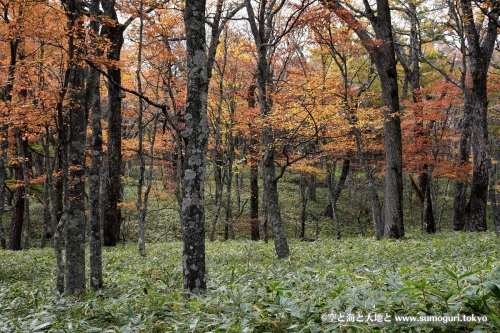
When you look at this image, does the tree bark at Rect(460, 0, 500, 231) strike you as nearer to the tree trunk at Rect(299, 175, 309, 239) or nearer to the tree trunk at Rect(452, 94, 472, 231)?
the tree trunk at Rect(452, 94, 472, 231)

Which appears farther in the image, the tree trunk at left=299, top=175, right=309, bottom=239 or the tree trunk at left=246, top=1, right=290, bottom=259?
the tree trunk at left=299, top=175, right=309, bottom=239

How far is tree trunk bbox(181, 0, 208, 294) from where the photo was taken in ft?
14.5

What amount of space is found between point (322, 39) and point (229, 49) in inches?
252

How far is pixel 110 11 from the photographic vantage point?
7055 millimetres

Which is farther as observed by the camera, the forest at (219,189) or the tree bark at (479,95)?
the tree bark at (479,95)

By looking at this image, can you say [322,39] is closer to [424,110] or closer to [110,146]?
[424,110]

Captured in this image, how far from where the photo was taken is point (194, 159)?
4465 mm

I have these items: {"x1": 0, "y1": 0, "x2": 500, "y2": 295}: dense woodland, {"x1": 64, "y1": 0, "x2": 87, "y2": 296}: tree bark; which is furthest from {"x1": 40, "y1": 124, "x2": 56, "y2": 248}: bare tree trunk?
{"x1": 64, "y1": 0, "x2": 87, "y2": 296}: tree bark

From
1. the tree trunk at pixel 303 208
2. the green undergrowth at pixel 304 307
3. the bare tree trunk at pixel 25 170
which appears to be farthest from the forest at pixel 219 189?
the tree trunk at pixel 303 208

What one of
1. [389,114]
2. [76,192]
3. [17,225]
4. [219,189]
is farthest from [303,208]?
[76,192]

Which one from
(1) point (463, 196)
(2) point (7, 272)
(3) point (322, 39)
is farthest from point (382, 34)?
(2) point (7, 272)

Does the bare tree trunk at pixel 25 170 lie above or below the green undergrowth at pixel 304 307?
above

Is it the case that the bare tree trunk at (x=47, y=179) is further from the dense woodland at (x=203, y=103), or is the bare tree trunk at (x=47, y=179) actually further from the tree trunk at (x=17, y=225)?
the tree trunk at (x=17, y=225)

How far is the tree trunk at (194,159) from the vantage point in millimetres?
4422
